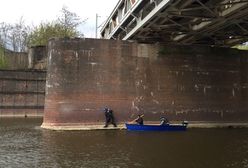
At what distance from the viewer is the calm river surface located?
859 inches

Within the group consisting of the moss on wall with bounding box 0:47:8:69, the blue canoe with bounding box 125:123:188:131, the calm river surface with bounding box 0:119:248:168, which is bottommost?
the calm river surface with bounding box 0:119:248:168

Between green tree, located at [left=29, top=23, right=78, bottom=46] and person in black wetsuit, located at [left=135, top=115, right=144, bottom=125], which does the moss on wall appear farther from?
person in black wetsuit, located at [left=135, top=115, right=144, bottom=125]

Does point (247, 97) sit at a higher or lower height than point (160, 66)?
lower

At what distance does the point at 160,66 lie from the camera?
125ft

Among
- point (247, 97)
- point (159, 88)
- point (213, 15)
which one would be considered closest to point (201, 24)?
point (213, 15)

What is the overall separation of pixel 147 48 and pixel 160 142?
10.8 metres

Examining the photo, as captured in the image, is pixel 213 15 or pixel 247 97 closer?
pixel 213 15

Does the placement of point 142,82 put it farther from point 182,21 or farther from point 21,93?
point 21,93

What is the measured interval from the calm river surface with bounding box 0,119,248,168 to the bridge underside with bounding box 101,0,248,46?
7.45 m

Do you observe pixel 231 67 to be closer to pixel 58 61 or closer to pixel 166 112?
pixel 166 112

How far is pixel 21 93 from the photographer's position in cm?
5003

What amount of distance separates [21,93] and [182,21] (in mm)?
23387

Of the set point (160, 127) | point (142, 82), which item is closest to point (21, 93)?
point (142, 82)

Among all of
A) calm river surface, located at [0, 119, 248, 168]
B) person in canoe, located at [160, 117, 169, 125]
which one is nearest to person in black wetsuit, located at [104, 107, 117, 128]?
calm river surface, located at [0, 119, 248, 168]
